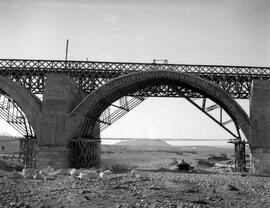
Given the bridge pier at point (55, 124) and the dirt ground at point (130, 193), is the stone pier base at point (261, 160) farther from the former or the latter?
the bridge pier at point (55, 124)

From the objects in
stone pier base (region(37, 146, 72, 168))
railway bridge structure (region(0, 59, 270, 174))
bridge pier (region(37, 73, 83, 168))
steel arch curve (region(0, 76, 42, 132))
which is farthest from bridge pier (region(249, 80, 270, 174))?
steel arch curve (region(0, 76, 42, 132))

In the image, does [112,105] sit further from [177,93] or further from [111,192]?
[111,192]

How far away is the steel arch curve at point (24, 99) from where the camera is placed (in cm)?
2430

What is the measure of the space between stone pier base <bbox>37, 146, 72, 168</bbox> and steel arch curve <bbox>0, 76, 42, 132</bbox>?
212cm

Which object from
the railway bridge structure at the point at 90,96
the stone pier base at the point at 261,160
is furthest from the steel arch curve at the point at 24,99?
the stone pier base at the point at 261,160

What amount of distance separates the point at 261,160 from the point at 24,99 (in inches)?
728

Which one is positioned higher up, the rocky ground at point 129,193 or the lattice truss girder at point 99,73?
the lattice truss girder at point 99,73

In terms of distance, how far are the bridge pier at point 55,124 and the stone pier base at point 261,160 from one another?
13767 millimetres

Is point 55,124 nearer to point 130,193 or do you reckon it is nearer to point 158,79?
point 158,79

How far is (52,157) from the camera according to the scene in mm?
23391

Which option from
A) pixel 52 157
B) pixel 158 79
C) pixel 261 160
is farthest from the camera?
pixel 158 79

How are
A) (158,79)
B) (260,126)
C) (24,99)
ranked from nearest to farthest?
(24,99) → (260,126) → (158,79)

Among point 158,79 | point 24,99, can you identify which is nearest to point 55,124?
point 24,99

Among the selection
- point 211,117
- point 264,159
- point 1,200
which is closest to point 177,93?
point 211,117
